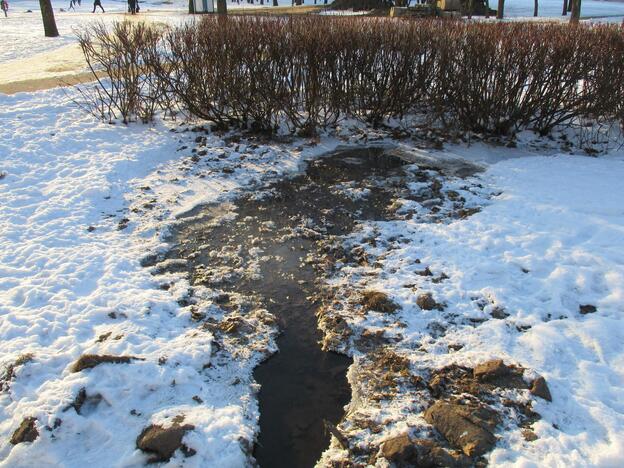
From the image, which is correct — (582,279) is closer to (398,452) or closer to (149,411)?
→ (398,452)

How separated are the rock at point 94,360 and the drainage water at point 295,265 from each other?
970 millimetres

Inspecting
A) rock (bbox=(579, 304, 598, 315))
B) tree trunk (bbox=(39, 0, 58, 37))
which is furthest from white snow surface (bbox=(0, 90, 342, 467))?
tree trunk (bbox=(39, 0, 58, 37))

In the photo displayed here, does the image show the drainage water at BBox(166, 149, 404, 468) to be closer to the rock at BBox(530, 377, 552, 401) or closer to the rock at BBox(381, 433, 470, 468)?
the rock at BBox(381, 433, 470, 468)

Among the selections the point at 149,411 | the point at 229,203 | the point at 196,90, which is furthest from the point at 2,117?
the point at 149,411

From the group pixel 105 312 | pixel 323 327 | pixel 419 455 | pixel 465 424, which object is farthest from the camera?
pixel 323 327

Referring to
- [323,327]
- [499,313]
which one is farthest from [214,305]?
[499,313]

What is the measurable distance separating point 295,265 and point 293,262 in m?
0.06

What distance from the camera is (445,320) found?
407 centimetres

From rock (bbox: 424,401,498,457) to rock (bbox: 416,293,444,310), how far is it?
108 cm

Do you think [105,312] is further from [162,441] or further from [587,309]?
[587,309]

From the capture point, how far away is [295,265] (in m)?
5.07

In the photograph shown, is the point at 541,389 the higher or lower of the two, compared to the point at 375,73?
lower

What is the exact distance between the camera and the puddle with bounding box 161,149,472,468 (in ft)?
10.9

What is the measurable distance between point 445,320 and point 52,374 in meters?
3.00
